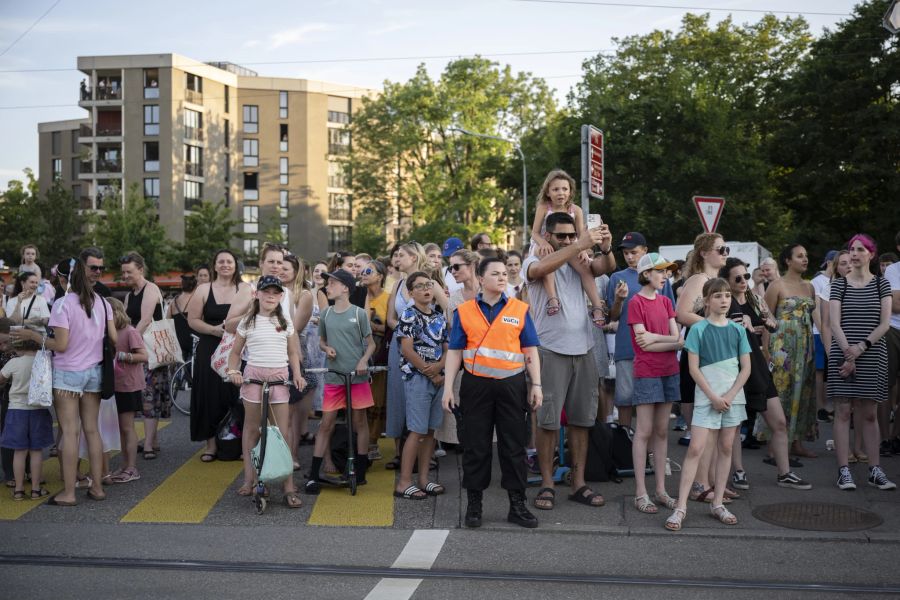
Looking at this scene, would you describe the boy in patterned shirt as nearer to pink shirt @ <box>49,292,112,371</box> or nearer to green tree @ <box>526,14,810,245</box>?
pink shirt @ <box>49,292,112,371</box>

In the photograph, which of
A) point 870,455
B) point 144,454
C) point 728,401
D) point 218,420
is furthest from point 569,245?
point 144,454

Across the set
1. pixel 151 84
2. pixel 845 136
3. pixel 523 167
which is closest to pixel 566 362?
pixel 845 136

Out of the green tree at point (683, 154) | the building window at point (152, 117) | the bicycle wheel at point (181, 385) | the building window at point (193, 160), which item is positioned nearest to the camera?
the bicycle wheel at point (181, 385)

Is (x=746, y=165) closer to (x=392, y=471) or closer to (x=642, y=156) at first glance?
(x=642, y=156)

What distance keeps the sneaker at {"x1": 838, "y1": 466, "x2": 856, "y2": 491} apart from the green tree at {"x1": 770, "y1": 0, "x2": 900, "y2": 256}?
83.7 ft

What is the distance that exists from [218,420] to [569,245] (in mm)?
4211

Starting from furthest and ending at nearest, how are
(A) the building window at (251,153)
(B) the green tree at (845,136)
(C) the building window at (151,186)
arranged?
(A) the building window at (251,153), (C) the building window at (151,186), (B) the green tree at (845,136)

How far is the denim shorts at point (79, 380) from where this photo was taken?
7465 millimetres

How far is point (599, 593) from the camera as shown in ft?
17.5

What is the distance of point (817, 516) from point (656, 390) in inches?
59.9

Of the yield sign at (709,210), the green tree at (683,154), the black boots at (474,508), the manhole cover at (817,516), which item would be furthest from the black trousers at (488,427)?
the green tree at (683,154)

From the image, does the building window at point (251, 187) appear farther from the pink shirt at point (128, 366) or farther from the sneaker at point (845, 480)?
the sneaker at point (845, 480)

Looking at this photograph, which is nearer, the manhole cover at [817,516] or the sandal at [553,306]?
the manhole cover at [817,516]

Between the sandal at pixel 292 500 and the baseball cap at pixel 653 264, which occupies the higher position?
the baseball cap at pixel 653 264
